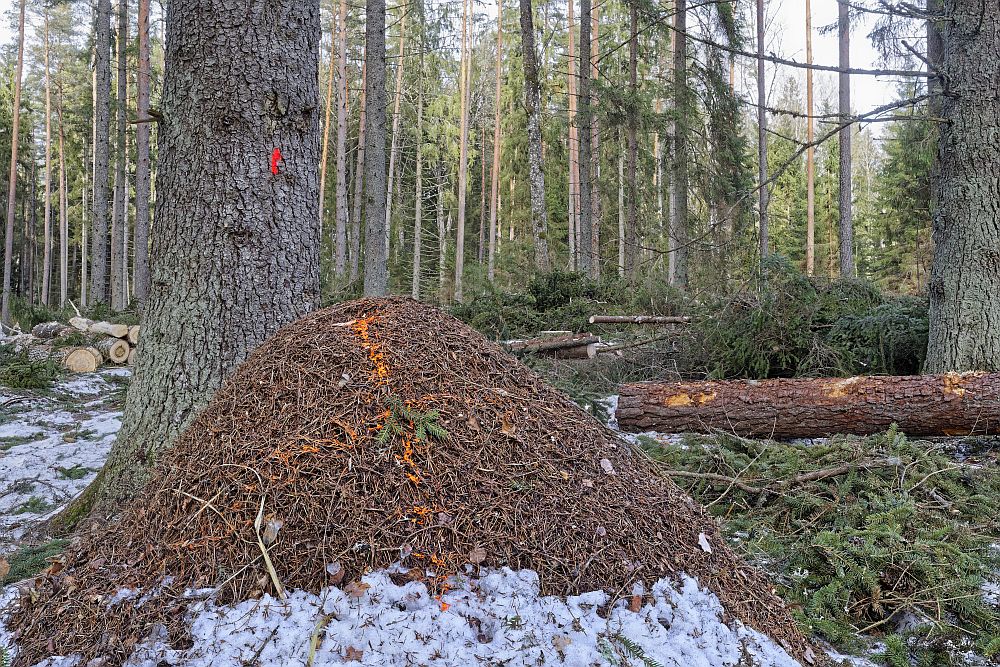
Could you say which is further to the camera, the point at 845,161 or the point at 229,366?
the point at 845,161

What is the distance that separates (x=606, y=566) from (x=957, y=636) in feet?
5.74

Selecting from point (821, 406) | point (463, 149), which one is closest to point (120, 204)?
point (463, 149)

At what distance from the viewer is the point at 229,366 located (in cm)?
385

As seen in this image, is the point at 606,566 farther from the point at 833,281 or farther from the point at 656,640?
the point at 833,281

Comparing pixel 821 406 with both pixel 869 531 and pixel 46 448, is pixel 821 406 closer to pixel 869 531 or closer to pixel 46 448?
pixel 869 531

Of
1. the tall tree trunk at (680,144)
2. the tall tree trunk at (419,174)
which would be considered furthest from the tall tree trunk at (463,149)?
the tall tree trunk at (680,144)

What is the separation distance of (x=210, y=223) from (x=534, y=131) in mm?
13812

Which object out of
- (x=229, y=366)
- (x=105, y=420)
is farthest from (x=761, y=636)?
(x=105, y=420)

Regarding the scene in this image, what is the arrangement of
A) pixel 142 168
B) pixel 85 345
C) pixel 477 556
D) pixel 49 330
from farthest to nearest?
pixel 142 168 → pixel 49 330 → pixel 85 345 → pixel 477 556

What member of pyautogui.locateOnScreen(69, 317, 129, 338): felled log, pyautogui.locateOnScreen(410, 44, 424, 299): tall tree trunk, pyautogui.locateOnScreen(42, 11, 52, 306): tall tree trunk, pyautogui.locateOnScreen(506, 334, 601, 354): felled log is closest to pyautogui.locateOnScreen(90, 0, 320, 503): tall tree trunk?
pyautogui.locateOnScreen(506, 334, 601, 354): felled log

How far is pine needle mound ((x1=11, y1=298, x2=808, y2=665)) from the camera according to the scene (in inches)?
87.8

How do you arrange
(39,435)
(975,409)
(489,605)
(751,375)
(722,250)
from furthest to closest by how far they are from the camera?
(722,250) → (751,375) → (39,435) → (975,409) → (489,605)

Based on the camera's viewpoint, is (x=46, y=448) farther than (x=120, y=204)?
No

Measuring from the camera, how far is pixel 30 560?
10.5ft
